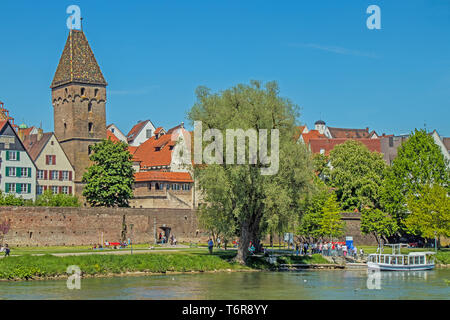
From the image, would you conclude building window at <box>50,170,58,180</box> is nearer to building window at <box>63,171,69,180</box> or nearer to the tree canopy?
building window at <box>63,171,69,180</box>

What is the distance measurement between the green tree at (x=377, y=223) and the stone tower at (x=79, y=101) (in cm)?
Answer: 3718

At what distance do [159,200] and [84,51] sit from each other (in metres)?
22.6

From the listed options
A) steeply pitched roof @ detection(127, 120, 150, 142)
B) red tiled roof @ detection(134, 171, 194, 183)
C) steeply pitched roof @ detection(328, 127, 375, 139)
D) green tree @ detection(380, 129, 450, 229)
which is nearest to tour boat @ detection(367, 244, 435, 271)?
green tree @ detection(380, 129, 450, 229)

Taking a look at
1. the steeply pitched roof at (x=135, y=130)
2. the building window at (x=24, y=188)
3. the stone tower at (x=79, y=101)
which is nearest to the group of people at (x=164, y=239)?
the building window at (x=24, y=188)

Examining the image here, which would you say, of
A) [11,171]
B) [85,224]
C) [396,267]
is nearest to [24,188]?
[11,171]

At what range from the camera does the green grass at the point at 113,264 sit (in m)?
55.8

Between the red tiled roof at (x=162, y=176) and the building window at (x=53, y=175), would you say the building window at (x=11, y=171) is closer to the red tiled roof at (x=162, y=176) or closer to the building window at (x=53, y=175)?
the building window at (x=53, y=175)

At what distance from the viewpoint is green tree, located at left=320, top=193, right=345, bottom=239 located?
84.6 metres

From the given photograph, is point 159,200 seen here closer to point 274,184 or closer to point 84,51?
point 84,51

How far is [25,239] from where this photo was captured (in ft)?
270

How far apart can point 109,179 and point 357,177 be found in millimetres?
27790

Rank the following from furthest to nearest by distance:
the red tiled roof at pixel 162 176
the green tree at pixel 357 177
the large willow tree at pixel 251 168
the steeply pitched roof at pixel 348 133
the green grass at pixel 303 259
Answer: the steeply pitched roof at pixel 348 133
the red tiled roof at pixel 162 176
the green tree at pixel 357 177
the green grass at pixel 303 259
the large willow tree at pixel 251 168

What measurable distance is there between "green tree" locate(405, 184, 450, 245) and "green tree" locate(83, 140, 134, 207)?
1257 inches
